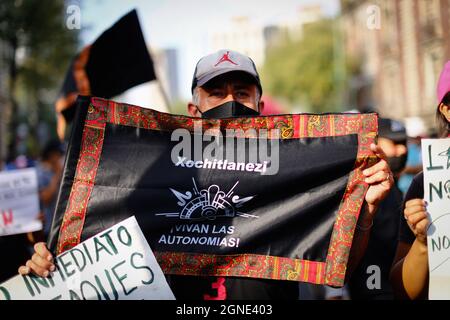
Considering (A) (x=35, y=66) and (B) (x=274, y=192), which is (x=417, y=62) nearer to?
(A) (x=35, y=66)

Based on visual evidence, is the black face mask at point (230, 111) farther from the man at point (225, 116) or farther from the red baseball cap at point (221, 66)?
the red baseball cap at point (221, 66)

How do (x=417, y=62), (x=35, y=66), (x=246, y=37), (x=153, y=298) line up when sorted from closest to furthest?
(x=153, y=298) < (x=35, y=66) < (x=417, y=62) < (x=246, y=37)

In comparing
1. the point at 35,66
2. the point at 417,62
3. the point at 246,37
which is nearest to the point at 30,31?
the point at 35,66

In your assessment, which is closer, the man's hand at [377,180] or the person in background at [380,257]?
the man's hand at [377,180]

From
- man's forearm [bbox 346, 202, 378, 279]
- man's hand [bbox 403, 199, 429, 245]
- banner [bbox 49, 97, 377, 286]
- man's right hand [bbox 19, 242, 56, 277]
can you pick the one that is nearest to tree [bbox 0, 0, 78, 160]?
banner [bbox 49, 97, 377, 286]

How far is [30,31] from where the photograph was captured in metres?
22.9

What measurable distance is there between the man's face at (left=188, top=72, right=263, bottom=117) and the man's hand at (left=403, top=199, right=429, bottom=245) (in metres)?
0.81

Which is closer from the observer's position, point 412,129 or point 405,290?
point 405,290

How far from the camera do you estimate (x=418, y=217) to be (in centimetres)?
249

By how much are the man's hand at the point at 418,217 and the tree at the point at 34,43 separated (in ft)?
67.2

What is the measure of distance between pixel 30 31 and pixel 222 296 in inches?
871

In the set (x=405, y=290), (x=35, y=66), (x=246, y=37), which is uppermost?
(x=246, y=37)

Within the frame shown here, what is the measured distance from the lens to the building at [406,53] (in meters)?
25.7

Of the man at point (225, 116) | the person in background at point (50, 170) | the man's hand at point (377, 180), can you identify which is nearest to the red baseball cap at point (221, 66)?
the man at point (225, 116)
